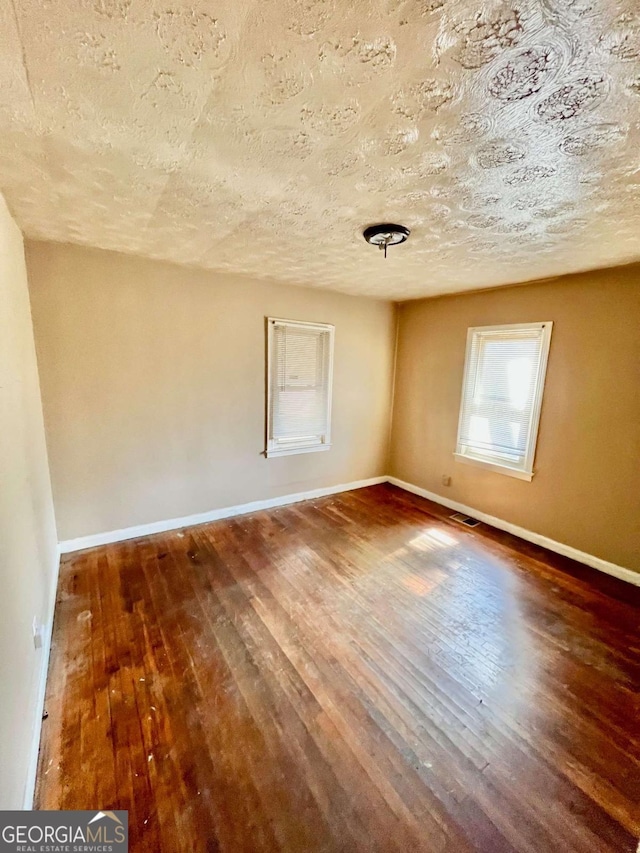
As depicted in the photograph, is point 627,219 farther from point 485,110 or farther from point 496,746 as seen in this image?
point 496,746

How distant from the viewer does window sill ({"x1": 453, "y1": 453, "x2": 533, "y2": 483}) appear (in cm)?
332

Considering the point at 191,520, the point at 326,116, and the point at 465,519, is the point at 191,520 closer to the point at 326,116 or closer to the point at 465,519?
the point at 465,519

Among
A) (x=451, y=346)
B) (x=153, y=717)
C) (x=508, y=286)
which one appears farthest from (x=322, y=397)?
(x=153, y=717)

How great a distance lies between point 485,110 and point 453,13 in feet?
1.16

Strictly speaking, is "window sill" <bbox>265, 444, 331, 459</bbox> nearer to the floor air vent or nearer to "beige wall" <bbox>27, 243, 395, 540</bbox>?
"beige wall" <bbox>27, 243, 395, 540</bbox>

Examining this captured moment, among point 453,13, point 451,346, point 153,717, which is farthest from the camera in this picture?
point 451,346

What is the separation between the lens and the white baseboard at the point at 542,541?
2748mm

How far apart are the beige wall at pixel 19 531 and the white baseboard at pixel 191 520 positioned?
0.51 meters

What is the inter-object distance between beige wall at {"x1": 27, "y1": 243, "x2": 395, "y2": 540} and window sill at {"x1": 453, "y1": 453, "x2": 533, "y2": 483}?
172cm

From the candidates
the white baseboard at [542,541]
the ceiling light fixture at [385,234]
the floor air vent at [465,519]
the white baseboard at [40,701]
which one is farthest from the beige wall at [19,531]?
the white baseboard at [542,541]

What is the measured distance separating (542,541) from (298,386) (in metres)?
2.83

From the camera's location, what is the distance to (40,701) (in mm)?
1604

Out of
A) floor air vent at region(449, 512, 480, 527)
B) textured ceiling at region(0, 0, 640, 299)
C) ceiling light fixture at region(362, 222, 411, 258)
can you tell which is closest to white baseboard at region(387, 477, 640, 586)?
floor air vent at region(449, 512, 480, 527)

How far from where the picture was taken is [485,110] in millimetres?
1084
